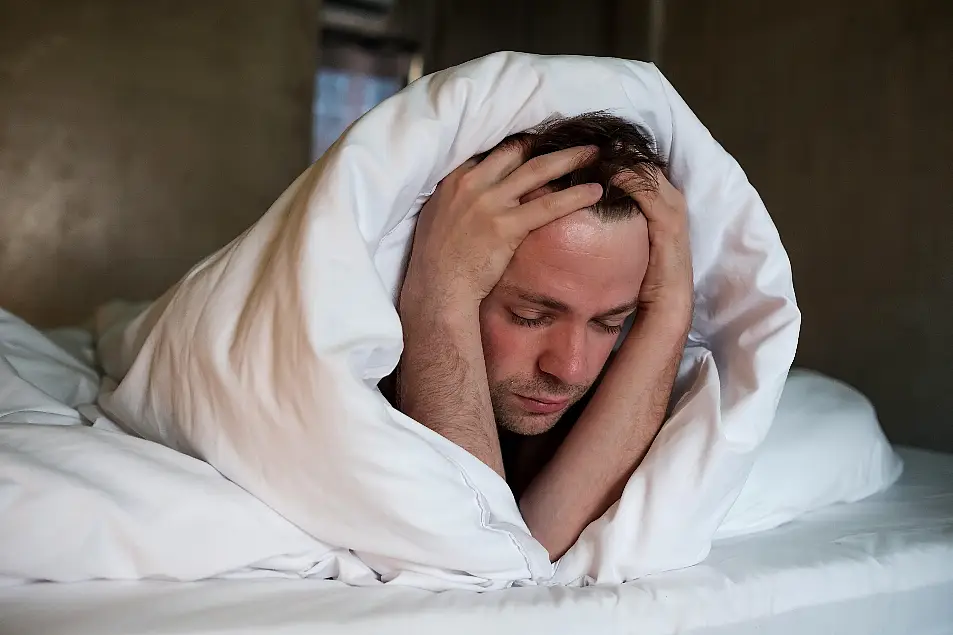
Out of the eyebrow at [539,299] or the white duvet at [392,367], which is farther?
the eyebrow at [539,299]

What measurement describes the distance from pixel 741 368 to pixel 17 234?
2.64 m

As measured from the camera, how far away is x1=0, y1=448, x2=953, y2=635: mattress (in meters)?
0.60

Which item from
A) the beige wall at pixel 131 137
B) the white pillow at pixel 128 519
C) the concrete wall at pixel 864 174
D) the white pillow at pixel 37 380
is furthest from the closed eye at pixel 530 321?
the beige wall at pixel 131 137

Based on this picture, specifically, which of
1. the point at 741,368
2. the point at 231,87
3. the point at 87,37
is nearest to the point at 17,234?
the point at 87,37

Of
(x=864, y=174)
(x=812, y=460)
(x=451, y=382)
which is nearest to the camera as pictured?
(x=451, y=382)

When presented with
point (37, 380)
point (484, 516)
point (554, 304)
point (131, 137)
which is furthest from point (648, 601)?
point (131, 137)

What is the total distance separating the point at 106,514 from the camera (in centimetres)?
66

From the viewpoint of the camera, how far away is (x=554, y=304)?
39.5 inches

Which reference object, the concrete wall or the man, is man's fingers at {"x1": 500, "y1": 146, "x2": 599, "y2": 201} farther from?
the concrete wall

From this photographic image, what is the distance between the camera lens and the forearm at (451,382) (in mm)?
908

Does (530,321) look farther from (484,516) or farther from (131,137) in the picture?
(131,137)

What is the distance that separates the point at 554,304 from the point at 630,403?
0.16m

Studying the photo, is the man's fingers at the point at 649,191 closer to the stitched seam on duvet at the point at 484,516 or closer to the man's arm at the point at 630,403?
the man's arm at the point at 630,403

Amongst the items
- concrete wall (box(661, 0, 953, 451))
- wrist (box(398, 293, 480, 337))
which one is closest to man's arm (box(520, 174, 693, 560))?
wrist (box(398, 293, 480, 337))
